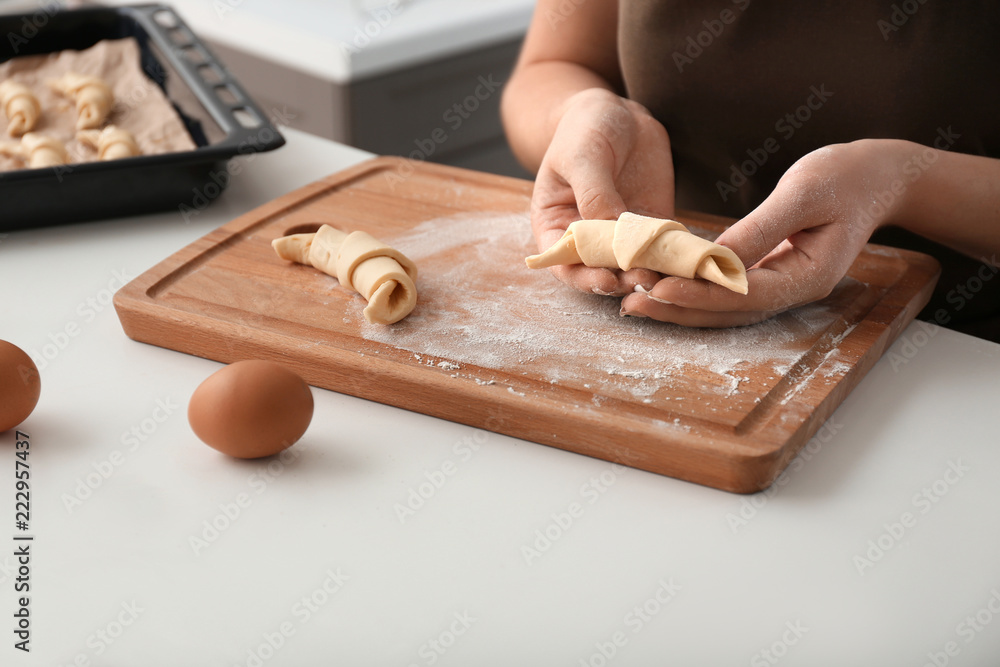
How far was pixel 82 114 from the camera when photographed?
1.74m

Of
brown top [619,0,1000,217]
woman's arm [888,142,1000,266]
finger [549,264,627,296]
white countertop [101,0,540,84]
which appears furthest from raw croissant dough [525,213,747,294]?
white countertop [101,0,540,84]

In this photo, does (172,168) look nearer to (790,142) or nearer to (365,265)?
(365,265)

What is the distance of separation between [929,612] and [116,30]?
2.03m

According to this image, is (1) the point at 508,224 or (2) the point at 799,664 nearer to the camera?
(2) the point at 799,664

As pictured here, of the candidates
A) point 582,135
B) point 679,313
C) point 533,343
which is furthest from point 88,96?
point 679,313

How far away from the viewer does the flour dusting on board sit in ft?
3.39

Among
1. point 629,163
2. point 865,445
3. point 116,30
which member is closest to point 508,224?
point 629,163

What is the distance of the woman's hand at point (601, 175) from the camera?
46.1 inches

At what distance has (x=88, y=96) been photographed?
174 cm

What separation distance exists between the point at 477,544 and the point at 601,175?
59cm

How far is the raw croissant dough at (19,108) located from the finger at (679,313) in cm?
130

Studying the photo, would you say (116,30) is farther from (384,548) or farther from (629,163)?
(384,548)

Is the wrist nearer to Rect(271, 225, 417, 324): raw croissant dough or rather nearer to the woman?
the woman

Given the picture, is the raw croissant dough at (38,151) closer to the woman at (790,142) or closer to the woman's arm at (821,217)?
the woman at (790,142)
